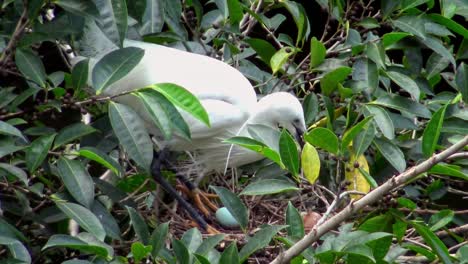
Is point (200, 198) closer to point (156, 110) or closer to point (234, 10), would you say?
point (234, 10)

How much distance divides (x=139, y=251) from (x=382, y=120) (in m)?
Answer: 0.81

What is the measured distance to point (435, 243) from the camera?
79.9 inches

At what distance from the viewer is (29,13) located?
2.12 meters

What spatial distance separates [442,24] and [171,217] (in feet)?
2.92

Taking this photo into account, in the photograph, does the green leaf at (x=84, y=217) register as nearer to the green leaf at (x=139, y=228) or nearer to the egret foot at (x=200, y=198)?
the green leaf at (x=139, y=228)

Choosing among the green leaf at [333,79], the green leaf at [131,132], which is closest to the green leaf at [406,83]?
the green leaf at [333,79]

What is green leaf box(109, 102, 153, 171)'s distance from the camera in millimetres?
2129

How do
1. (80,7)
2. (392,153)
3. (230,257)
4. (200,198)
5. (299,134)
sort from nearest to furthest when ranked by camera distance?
(230,257) → (80,7) → (392,153) → (299,134) → (200,198)

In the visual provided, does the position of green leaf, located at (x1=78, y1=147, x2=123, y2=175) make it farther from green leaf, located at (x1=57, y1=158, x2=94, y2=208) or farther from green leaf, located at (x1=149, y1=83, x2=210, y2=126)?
green leaf, located at (x1=149, y1=83, x2=210, y2=126)

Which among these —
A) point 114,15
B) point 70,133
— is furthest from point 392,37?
point 70,133

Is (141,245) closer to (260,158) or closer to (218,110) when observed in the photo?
(218,110)

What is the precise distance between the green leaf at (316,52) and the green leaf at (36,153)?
0.83 meters

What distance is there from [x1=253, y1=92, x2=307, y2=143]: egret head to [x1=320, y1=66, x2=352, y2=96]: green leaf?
93 mm

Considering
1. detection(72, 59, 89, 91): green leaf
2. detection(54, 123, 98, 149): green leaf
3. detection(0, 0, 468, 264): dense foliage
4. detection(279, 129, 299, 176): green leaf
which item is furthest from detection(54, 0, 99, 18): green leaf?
detection(279, 129, 299, 176): green leaf
